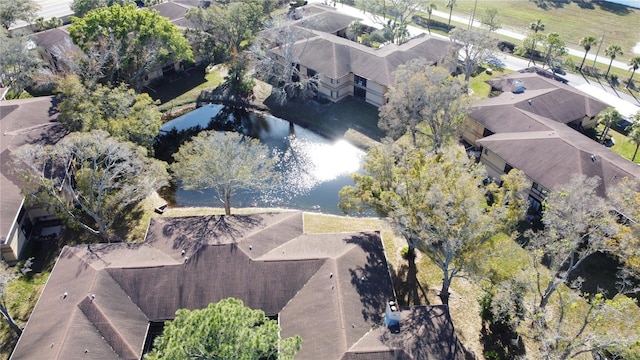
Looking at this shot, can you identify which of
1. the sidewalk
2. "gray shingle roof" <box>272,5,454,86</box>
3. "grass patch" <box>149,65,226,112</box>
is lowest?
"grass patch" <box>149,65,226,112</box>

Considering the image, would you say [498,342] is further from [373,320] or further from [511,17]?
[511,17]

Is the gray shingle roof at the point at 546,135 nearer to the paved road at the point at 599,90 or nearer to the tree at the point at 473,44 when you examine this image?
the tree at the point at 473,44

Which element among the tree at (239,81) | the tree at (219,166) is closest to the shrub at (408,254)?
Answer: the tree at (219,166)

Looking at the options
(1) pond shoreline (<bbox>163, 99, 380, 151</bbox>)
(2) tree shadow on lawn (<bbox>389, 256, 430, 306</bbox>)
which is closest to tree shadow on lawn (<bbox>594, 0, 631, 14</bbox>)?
(1) pond shoreline (<bbox>163, 99, 380, 151</bbox>)

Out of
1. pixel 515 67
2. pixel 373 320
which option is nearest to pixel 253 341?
pixel 373 320

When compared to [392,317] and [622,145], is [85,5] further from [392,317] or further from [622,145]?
[622,145]

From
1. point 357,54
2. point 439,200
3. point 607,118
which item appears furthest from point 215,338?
point 607,118

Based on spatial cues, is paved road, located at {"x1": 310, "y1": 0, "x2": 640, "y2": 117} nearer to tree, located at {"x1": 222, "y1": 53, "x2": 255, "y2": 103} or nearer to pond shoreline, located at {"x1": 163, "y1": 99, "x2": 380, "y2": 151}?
pond shoreline, located at {"x1": 163, "y1": 99, "x2": 380, "y2": 151}
